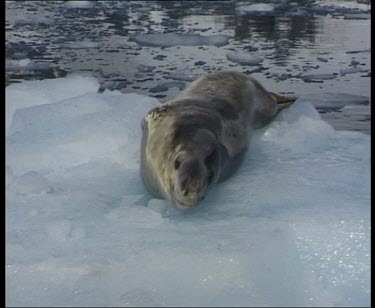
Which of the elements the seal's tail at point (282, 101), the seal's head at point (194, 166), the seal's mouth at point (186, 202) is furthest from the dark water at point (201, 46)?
the seal's mouth at point (186, 202)

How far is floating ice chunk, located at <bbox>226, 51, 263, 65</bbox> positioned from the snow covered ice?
3515 mm

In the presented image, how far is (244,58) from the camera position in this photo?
767cm

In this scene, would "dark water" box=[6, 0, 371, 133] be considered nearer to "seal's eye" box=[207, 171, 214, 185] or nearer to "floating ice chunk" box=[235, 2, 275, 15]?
"floating ice chunk" box=[235, 2, 275, 15]

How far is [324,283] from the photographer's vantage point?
230 centimetres

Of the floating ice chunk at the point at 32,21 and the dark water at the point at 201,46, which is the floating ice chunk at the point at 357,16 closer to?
the dark water at the point at 201,46

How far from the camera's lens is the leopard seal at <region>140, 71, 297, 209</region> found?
115 inches

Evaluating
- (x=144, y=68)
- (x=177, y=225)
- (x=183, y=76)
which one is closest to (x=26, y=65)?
(x=144, y=68)

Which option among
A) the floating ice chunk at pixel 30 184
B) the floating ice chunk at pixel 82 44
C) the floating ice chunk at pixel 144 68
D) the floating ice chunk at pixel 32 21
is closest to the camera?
the floating ice chunk at pixel 30 184

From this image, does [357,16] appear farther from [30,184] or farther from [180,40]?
[30,184]

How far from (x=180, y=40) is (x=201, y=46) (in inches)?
14.5

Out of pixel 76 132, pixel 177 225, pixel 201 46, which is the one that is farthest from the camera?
pixel 201 46

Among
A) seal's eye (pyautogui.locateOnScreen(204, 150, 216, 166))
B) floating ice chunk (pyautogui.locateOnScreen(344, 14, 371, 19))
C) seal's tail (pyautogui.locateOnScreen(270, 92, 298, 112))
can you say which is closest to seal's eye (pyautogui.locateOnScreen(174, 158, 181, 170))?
seal's eye (pyautogui.locateOnScreen(204, 150, 216, 166))

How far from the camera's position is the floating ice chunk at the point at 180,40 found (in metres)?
8.88

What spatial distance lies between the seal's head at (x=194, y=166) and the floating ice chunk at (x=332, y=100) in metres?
2.77
